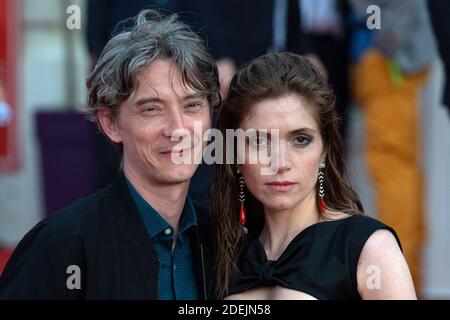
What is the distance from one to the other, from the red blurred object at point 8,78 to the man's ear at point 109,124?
310cm

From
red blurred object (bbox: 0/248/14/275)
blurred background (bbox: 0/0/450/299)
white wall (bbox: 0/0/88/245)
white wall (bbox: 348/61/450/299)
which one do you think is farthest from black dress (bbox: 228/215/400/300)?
white wall (bbox: 0/0/88/245)

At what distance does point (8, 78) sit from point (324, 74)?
7.66ft

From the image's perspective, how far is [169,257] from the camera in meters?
2.55

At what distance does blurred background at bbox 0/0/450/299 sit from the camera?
4270mm

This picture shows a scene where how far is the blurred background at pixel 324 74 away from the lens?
427 centimetres

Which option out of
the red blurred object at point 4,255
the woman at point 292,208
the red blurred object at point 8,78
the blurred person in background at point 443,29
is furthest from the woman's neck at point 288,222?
the red blurred object at point 8,78

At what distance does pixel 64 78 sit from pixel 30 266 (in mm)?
3566

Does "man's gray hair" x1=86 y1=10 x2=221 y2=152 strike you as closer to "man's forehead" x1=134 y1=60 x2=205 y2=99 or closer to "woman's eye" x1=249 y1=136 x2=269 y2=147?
"man's forehead" x1=134 y1=60 x2=205 y2=99

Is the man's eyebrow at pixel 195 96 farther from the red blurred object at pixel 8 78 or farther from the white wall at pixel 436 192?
the red blurred object at pixel 8 78

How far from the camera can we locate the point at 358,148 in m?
5.36

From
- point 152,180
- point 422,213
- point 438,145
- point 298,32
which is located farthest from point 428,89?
point 152,180
